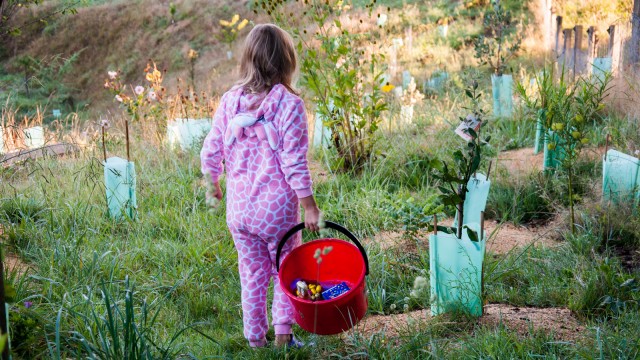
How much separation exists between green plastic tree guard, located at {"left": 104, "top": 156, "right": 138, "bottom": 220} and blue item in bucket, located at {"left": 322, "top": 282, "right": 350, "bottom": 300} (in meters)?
2.11

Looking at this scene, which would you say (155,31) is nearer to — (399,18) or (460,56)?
(399,18)

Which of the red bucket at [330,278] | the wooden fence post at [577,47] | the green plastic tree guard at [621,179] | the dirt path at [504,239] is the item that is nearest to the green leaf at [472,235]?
the red bucket at [330,278]

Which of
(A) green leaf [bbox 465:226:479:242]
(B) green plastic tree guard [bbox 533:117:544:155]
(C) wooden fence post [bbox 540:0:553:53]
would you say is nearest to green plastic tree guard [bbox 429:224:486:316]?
(A) green leaf [bbox 465:226:479:242]

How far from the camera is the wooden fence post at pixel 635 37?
603 centimetres

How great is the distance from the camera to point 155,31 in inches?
877

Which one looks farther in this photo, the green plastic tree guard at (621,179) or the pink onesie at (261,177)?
the green plastic tree guard at (621,179)

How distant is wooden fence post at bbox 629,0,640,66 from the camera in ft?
19.8

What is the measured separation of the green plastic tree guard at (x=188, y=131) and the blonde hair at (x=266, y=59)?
3.49 metres

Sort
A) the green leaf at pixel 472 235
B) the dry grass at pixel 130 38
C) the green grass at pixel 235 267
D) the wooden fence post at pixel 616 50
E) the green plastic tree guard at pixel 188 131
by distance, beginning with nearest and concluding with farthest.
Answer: the green grass at pixel 235 267 → the green leaf at pixel 472 235 → the green plastic tree guard at pixel 188 131 → the wooden fence post at pixel 616 50 → the dry grass at pixel 130 38

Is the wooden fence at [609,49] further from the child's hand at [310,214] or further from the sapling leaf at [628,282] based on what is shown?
the child's hand at [310,214]

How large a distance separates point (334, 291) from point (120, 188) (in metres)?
2.28

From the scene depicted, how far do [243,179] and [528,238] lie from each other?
6.63ft

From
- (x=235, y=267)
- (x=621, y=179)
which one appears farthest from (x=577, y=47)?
(x=235, y=267)

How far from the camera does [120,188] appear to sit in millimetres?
4477
